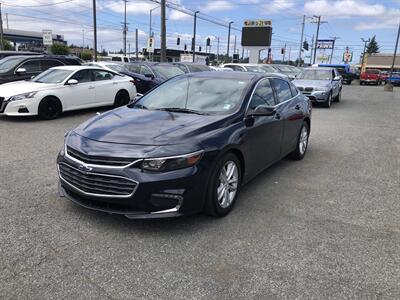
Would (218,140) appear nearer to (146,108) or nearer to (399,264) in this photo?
(146,108)

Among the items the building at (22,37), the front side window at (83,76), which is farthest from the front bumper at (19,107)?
the building at (22,37)

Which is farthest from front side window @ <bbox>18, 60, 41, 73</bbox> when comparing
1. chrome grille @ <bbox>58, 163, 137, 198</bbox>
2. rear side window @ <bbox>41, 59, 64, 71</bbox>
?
chrome grille @ <bbox>58, 163, 137, 198</bbox>

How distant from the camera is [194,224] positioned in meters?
4.07

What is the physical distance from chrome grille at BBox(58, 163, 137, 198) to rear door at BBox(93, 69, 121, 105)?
26.9 feet

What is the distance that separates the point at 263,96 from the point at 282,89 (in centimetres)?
92

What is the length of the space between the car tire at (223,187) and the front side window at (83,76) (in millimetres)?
7937

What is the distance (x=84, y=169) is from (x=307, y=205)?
8.72 ft

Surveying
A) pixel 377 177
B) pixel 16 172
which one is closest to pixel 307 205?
pixel 377 177

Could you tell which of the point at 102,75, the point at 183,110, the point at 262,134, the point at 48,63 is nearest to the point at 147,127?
the point at 183,110

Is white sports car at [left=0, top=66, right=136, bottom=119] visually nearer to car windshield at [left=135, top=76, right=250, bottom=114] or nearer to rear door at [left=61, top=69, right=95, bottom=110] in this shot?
rear door at [left=61, top=69, right=95, bottom=110]

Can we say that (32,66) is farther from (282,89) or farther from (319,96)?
(319,96)

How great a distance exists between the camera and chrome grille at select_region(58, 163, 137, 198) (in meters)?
3.61

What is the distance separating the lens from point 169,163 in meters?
3.64

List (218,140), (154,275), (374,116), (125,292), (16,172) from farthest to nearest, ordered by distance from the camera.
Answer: (374,116)
(16,172)
(218,140)
(154,275)
(125,292)
